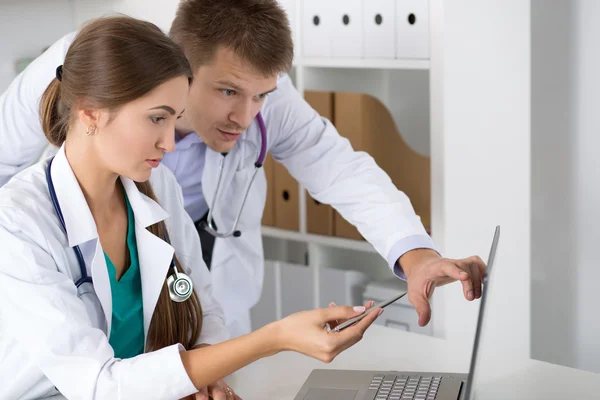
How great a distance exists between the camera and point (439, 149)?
1823 mm

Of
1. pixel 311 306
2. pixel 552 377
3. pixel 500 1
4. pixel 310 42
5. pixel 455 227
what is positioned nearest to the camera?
pixel 552 377

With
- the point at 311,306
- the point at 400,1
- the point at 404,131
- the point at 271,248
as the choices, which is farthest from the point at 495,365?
the point at 271,248

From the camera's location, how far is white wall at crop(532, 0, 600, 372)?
6.33 ft

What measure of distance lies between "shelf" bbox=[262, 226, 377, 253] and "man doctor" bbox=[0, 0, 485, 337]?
44 centimetres

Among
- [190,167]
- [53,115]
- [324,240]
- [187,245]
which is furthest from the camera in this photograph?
[324,240]

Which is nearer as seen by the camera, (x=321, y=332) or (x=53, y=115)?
(x=321, y=332)

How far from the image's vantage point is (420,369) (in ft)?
4.30

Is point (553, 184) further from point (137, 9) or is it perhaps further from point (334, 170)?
point (137, 9)

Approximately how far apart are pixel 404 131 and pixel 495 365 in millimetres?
1273

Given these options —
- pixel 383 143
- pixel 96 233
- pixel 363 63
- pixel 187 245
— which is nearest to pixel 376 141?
pixel 383 143

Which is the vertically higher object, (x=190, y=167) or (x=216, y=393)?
(x=190, y=167)

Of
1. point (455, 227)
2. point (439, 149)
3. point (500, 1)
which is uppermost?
point (500, 1)

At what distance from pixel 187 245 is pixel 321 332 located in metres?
0.46

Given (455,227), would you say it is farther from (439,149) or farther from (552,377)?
(552,377)
